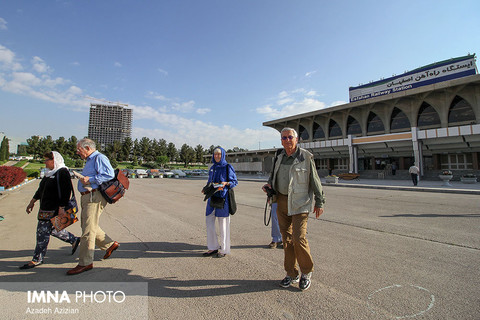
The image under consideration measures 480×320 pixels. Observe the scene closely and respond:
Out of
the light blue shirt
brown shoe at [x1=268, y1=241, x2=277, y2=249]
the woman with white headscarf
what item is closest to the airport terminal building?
brown shoe at [x1=268, y1=241, x2=277, y2=249]

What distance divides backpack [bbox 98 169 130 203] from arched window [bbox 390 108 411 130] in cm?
3625

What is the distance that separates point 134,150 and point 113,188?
95440 mm

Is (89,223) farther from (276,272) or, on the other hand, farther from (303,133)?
(303,133)

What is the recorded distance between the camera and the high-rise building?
168625 millimetres

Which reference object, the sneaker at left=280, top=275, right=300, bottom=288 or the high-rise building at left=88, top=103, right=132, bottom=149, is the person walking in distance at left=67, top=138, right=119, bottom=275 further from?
the high-rise building at left=88, top=103, right=132, bottom=149

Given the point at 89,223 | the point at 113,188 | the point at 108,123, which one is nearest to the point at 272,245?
the point at 113,188

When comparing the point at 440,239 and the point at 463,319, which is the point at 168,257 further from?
the point at 440,239

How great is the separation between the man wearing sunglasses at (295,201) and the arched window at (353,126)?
36969 millimetres

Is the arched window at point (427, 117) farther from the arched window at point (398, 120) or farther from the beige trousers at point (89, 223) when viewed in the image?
the beige trousers at point (89, 223)

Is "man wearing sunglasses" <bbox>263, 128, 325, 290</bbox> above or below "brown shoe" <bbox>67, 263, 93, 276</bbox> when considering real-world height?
above

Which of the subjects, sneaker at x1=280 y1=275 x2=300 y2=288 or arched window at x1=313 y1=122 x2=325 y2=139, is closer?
sneaker at x1=280 y1=275 x2=300 y2=288

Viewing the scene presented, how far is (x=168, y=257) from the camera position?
4043 millimetres

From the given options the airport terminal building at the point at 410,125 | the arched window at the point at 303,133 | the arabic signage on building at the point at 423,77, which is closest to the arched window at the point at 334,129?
the airport terminal building at the point at 410,125

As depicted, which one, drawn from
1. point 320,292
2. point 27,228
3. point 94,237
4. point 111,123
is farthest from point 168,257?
point 111,123
